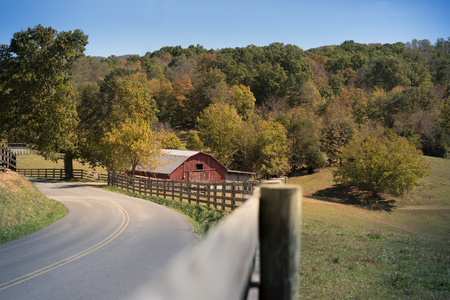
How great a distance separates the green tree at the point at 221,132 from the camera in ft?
166

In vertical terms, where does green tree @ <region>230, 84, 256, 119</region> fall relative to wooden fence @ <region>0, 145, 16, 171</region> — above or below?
above

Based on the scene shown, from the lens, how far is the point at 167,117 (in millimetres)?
79625

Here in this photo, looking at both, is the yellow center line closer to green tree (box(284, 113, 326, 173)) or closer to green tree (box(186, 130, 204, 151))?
green tree (box(284, 113, 326, 173))

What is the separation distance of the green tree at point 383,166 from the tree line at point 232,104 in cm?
438

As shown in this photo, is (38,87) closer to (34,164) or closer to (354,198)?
(354,198)

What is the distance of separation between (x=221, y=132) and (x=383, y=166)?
24.6 m

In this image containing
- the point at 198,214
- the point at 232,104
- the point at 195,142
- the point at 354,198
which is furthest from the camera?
the point at 232,104

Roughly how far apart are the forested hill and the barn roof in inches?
454

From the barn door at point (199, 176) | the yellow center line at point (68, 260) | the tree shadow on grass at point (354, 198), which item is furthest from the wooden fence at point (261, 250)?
the barn door at point (199, 176)

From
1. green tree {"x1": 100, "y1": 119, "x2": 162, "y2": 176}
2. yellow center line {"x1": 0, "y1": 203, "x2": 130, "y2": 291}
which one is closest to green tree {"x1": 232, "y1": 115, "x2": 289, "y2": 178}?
green tree {"x1": 100, "y1": 119, "x2": 162, "y2": 176}

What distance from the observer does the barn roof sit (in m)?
37.2

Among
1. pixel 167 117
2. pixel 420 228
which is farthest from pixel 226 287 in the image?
pixel 167 117

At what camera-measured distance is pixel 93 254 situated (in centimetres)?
1105

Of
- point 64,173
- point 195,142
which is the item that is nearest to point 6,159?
point 64,173
